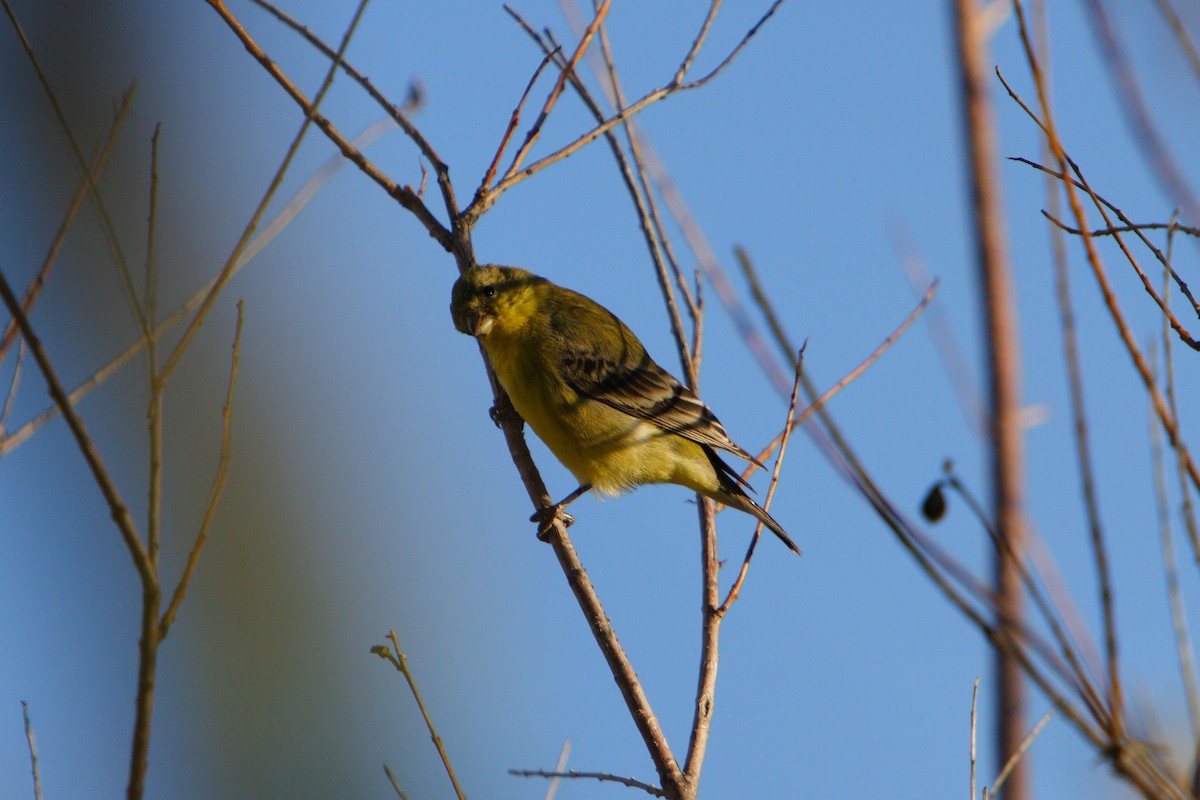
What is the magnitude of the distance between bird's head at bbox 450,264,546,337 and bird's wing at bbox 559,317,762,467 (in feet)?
1.12

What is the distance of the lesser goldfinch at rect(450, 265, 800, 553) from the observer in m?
5.41

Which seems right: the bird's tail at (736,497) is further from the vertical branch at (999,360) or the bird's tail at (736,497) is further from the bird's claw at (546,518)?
the vertical branch at (999,360)

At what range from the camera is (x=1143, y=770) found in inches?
56.4

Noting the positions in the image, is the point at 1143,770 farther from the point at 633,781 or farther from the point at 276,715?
the point at 276,715

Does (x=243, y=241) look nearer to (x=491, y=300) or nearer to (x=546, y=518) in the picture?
(x=546, y=518)

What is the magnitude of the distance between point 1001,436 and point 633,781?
1.40 meters

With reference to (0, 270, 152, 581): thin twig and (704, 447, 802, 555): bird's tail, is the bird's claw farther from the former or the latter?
(0, 270, 152, 581): thin twig

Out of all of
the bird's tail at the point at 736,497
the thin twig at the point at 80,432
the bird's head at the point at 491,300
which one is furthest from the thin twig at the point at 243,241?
the bird's tail at the point at 736,497

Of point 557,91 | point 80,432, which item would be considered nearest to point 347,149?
point 557,91

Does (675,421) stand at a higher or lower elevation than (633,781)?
higher

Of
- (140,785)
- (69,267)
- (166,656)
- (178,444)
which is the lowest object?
(140,785)

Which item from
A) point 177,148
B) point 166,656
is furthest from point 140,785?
point 177,148

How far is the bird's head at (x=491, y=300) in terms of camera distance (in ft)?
17.3

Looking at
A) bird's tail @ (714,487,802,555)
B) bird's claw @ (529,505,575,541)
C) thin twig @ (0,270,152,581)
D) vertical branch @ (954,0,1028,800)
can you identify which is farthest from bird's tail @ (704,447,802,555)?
thin twig @ (0,270,152,581)
